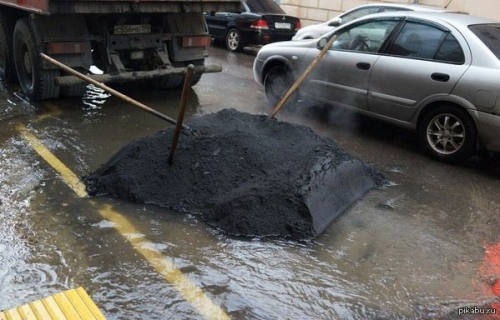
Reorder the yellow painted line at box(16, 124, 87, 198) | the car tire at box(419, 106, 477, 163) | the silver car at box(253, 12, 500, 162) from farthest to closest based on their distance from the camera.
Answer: the car tire at box(419, 106, 477, 163), the silver car at box(253, 12, 500, 162), the yellow painted line at box(16, 124, 87, 198)

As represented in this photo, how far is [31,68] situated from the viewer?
7.05 metres

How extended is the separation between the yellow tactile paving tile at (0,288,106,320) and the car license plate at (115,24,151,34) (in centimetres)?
490

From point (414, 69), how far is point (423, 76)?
167 mm

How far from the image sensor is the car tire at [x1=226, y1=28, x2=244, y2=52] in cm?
1359

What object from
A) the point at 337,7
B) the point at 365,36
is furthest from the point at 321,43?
the point at 337,7

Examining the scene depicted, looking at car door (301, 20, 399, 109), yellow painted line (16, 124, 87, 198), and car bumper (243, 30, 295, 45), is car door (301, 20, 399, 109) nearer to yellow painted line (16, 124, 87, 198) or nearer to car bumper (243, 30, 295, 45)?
yellow painted line (16, 124, 87, 198)

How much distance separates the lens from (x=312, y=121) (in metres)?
7.43

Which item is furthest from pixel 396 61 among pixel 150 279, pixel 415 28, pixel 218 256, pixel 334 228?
pixel 150 279

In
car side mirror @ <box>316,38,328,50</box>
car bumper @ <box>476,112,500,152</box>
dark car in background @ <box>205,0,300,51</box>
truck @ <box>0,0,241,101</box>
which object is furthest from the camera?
dark car in background @ <box>205,0,300,51</box>

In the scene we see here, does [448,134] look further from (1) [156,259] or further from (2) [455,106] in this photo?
(1) [156,259]

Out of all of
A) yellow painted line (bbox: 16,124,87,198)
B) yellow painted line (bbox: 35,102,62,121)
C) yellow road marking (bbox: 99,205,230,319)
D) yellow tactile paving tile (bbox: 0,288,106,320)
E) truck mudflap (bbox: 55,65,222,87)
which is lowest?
yellow road marking (bbox: 99,205,230,319)

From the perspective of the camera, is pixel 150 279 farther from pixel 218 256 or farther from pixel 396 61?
pixel 396 61

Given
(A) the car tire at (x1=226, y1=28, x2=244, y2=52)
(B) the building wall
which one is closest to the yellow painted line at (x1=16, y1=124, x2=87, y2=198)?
(A) the car tire at (x1=226, y1=28, x2=244, y2=52)

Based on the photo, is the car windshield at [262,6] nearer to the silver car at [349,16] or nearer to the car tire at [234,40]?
the car tire at [234,40]
